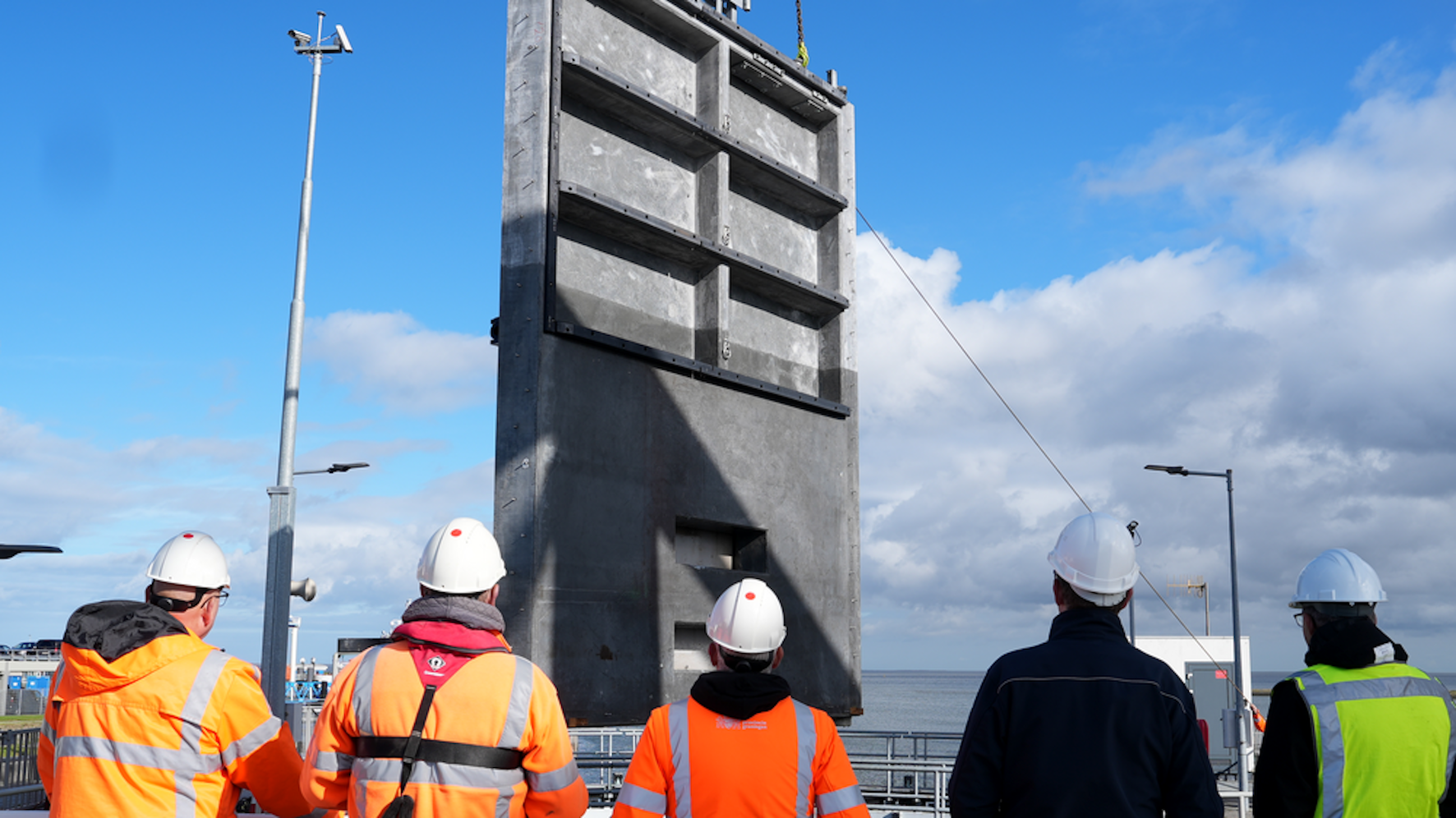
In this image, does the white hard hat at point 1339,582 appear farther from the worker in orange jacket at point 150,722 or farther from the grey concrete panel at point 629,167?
the grey concrete panel at point 629,167

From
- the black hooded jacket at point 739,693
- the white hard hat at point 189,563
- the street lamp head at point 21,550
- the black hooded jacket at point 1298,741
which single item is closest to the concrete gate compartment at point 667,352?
the white hard hat at point 189,563

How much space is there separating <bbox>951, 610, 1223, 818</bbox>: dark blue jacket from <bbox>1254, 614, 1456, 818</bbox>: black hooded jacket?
2.17 feet

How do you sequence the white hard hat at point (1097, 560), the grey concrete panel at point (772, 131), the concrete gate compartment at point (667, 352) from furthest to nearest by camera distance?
the grey concrete panel at point (772, 131)
the concrete gate compartment at point (667, 352)
the white hard hat at point (1097, 560)

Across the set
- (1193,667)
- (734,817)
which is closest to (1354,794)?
(734,817)

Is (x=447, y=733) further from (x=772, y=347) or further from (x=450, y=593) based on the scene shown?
(x=772, y=347)

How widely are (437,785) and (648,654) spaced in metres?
3.98

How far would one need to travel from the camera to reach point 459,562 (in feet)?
13.2

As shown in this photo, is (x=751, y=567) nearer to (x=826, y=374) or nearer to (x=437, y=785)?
(x=826, y=374)

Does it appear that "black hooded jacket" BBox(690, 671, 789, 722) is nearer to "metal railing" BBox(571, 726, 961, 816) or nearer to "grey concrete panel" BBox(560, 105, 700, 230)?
"grey concrete panel" BBox(560, 105, 700, 230)

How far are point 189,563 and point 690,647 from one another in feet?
13.6

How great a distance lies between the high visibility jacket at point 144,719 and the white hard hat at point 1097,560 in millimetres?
2776

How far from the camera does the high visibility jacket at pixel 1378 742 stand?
4.12 metres

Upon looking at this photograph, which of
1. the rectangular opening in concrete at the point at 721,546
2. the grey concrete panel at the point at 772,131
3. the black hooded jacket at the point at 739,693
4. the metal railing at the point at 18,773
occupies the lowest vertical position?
the metal railing at the point at 18,773

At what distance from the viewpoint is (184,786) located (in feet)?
12.6
